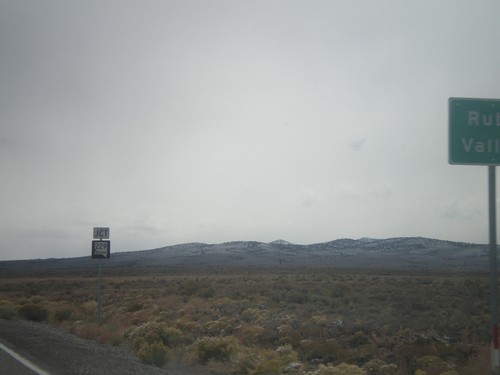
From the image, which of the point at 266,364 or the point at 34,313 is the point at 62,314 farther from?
the point at 266,364

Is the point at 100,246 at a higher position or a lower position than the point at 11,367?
higher

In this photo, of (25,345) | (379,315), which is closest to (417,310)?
(379,315)

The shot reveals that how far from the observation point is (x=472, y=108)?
25.2 feet

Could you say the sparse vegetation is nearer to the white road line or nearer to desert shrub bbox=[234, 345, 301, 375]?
desert shrub bbox=[234, 345, 301, 375]

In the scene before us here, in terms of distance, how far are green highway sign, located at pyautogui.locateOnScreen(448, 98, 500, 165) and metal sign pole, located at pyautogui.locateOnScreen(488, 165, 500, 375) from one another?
30 cm

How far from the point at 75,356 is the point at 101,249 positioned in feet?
29.9

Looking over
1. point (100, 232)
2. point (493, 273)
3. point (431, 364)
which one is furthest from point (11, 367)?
point (100, 232)

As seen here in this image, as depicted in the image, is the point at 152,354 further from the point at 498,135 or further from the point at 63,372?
the point at 498,135

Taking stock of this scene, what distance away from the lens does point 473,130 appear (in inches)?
303

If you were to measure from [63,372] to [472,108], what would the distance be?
9925 millimetres

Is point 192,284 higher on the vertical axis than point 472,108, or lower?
→ lower

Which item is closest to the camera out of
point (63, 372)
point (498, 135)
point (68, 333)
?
point (498, 135)

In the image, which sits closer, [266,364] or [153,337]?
[266,364]

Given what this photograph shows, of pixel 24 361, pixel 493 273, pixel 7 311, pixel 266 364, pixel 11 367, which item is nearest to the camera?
pixel 493 273
